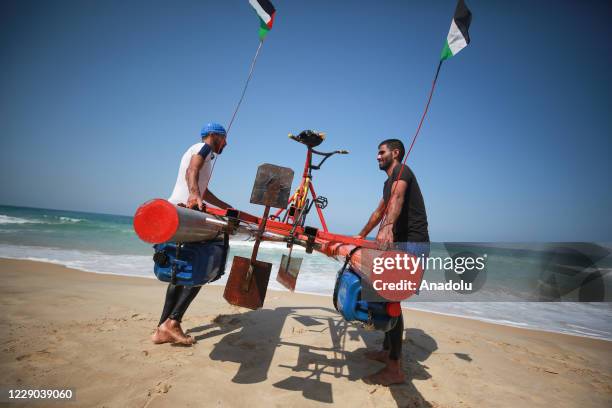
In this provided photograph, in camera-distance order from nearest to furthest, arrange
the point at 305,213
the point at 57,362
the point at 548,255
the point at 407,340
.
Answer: the point at 57,362 < the point at 407,340 < the point at 305,213 < the point at 548,255

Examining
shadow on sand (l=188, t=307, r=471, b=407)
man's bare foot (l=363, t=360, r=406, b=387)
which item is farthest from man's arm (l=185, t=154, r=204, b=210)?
man's bare foot (l=363, t=360, r=406, b=387)

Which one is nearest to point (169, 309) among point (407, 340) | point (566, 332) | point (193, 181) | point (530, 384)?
point (193, 181)

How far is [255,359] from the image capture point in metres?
2.91

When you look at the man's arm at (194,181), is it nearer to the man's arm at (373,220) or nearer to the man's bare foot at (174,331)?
the man's bare foot at (174,331)

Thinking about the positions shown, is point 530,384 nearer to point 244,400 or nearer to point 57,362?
point 244,400

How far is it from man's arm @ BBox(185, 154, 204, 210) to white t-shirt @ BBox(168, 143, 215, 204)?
0.20m

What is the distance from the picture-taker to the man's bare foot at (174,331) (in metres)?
3.02

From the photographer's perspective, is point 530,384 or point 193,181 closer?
point 193,181

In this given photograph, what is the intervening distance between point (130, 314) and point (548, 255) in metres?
46.7

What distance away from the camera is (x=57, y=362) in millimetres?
2467

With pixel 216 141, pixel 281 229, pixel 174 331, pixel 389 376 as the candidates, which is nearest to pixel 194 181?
pixel 216 141

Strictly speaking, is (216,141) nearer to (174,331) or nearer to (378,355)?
(174,331)

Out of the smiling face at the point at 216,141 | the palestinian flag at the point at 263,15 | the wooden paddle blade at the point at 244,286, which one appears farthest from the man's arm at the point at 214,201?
the palestinian flag at the point at 263,15

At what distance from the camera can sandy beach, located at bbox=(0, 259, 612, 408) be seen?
2.27 metres
